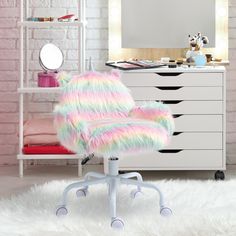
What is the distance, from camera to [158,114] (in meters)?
3.80

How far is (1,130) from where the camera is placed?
16.8 feet

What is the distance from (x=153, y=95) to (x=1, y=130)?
128 centimetres

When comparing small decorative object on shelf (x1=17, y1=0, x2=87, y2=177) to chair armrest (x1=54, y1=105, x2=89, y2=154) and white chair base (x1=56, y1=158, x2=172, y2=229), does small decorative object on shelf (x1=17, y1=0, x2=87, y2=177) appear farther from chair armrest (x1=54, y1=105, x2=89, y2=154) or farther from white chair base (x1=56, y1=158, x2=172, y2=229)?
chair armrest (x1=54, y1=105, x2=89, y2=154)

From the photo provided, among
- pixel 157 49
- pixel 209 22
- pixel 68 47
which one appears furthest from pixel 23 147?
pixel 209 22

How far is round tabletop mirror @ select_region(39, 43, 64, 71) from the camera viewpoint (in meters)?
4.68

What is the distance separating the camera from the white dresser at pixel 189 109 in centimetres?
448

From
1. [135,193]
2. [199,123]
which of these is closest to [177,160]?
[199,123]

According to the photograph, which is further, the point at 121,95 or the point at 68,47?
the point at 68,47

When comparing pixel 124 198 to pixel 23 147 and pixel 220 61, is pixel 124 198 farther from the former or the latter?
pixel 220 61

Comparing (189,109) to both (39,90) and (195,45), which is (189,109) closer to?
(195,45)

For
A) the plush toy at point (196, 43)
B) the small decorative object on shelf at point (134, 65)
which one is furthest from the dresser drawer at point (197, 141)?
the plush toy at point (196, 43)

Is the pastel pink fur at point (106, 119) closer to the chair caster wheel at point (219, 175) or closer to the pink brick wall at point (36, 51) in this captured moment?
the chair caster wheel at point (219, 175)

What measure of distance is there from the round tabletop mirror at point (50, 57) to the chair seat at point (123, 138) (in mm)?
1189

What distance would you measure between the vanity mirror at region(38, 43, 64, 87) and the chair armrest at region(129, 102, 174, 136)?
3.01 ft
